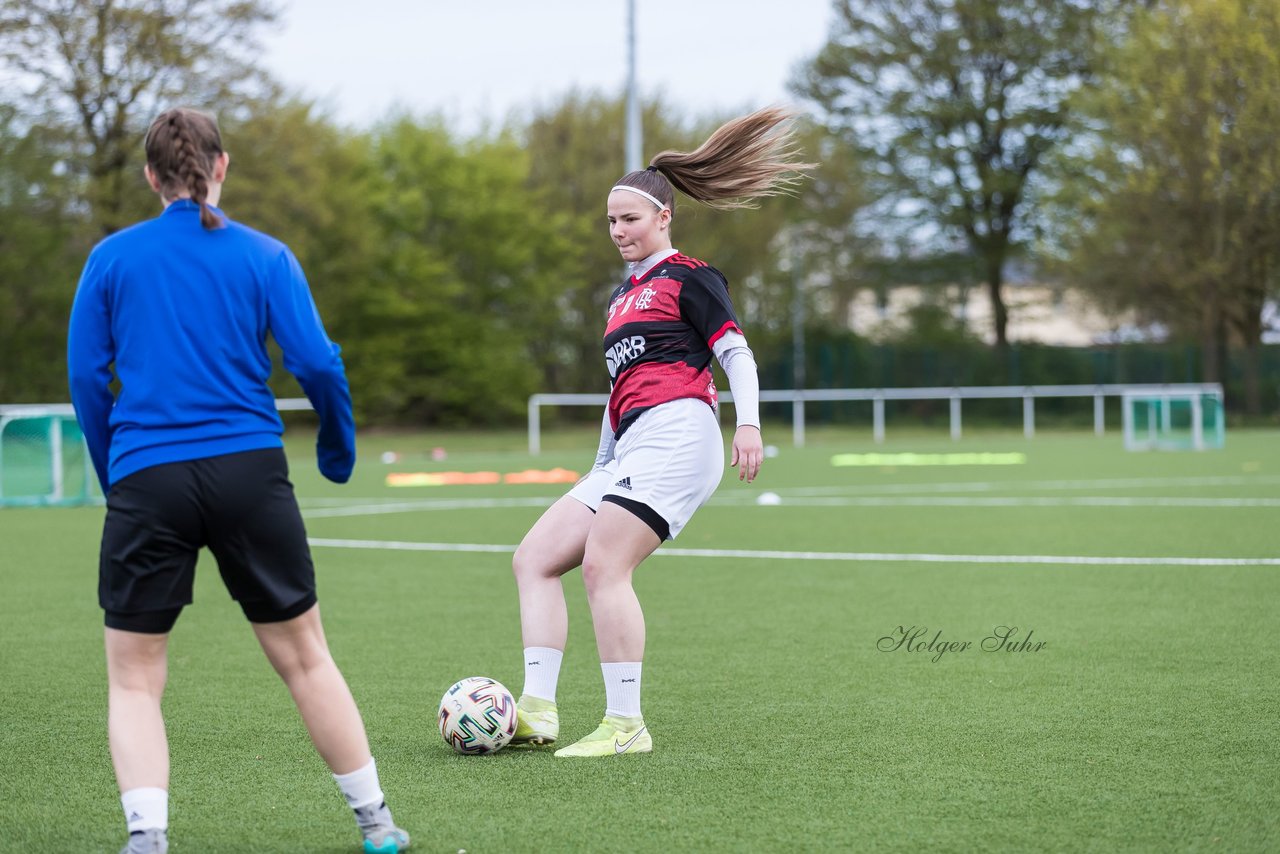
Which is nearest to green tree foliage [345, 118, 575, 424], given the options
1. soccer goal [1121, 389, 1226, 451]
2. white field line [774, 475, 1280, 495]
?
soccer goal [1121, 389, 1226, 451]

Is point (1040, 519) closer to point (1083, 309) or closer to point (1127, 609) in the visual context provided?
point (1127, 609)

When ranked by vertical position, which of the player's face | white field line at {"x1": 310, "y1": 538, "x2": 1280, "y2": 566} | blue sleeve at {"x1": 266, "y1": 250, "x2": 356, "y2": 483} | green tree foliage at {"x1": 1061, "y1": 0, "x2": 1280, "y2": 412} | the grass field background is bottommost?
white field line at {"x1": 310, "y1": 538, "x2": 1280, "y2": 566}

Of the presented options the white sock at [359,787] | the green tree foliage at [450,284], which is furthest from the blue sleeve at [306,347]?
the green tree foliage at [450,284]

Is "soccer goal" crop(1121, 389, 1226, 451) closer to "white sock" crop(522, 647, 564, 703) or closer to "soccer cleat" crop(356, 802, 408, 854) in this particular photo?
"white sock" crop(522, 647, 564, 703)

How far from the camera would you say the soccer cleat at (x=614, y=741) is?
4781 millimetres

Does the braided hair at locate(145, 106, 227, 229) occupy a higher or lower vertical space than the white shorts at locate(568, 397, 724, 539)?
higher

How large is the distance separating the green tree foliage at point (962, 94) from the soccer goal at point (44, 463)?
110 feet

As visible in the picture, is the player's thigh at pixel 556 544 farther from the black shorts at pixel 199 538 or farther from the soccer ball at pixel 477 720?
the black shorts at pixel 199 538

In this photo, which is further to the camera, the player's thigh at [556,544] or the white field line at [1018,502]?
the white field line at [1018,502]

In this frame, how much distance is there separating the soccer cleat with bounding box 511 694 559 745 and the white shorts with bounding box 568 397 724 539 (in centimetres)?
74

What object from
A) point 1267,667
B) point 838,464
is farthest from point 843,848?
point 838,464

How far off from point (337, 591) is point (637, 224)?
15.7 feet

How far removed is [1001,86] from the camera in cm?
4544

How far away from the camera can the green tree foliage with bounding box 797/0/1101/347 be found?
44.8 metres
